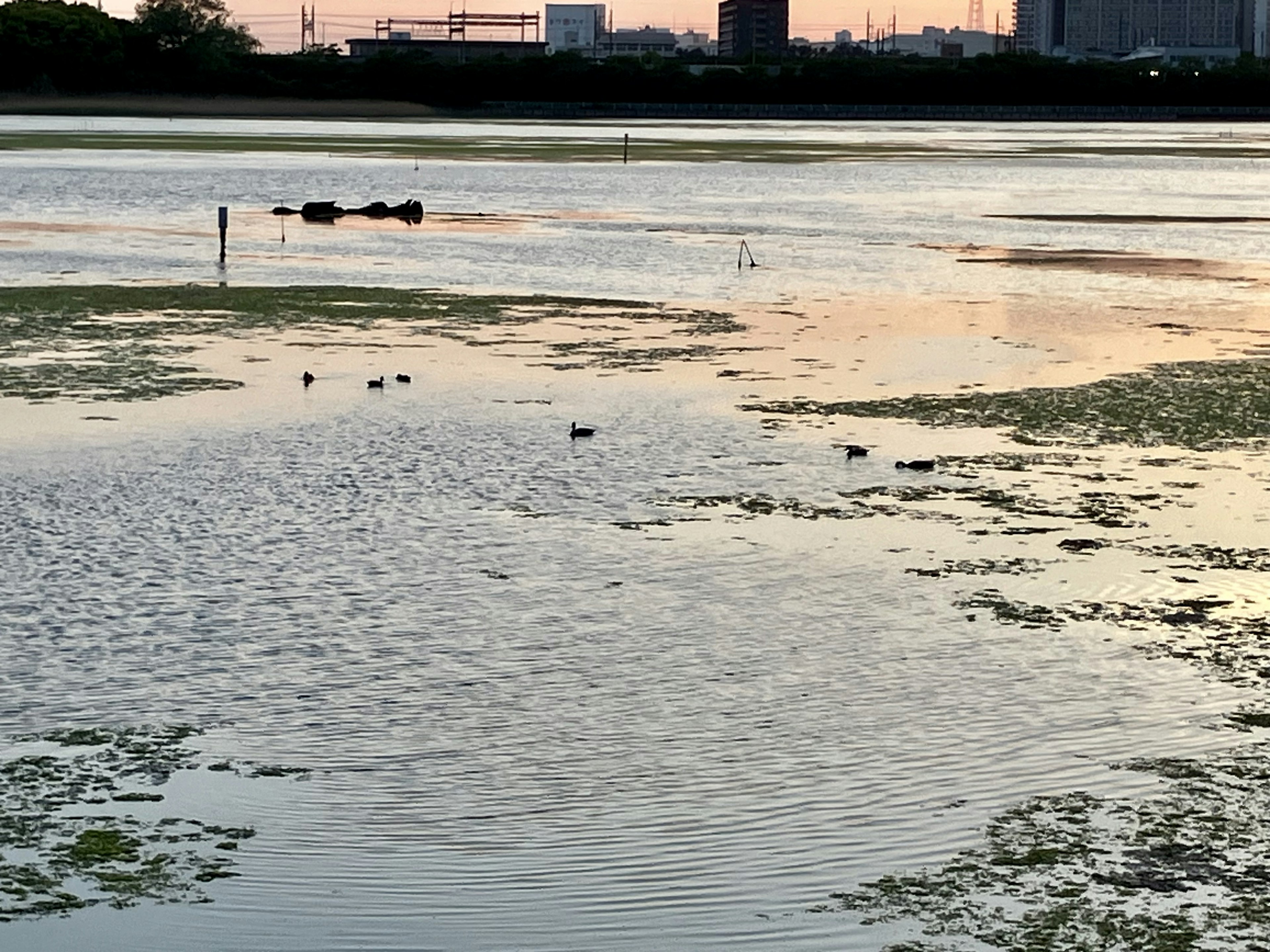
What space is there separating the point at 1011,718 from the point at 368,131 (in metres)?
136

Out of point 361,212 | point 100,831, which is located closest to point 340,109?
point 361,212

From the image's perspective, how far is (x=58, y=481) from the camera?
17.8 meters

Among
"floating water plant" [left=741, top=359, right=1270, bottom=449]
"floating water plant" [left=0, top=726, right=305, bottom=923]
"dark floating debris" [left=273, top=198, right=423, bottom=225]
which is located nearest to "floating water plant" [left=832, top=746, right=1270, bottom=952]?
"floating water plant" [left=0, top=726, right=305, bottom=923]

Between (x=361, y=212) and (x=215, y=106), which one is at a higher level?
(x=215, y=106)

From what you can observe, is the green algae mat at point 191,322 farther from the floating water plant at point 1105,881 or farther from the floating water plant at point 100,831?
the floating water plant at point 1105,881

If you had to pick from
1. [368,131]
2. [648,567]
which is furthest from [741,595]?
[368,131]

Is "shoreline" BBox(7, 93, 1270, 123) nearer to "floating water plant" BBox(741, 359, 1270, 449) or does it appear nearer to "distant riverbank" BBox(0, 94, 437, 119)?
"distant riverbank" BBox(0, 94, 437, 119)

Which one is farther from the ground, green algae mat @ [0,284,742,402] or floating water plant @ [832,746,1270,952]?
green algae mat @ [0,284,742,402]

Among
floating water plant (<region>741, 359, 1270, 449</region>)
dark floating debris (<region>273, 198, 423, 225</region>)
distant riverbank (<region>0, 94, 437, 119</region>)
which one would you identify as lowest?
floating water plant (<region>741, 359, 1270, 449</region>)

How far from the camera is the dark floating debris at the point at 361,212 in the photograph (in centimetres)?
5472

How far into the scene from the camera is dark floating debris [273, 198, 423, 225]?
5472 centimetres

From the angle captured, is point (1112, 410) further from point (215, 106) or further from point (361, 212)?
point (215, 106)

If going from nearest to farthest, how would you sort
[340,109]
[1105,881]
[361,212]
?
[1105,881], [361,212], [340,109]

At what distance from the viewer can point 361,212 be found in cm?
5675
